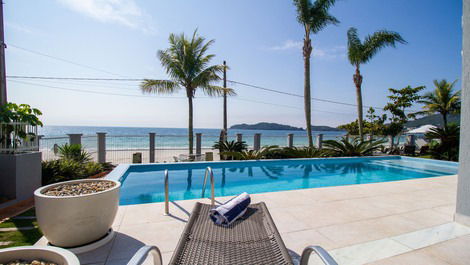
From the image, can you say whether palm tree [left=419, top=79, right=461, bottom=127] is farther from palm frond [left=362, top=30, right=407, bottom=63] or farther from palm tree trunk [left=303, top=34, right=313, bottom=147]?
palm tree trunk [left=303, top=34, right=313, bottom=147]

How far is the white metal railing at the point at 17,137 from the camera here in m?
4.59

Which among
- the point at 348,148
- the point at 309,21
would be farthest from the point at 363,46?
the point at 348,148

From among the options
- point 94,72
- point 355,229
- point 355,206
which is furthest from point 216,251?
point 94,72

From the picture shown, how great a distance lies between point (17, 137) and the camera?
4750 millimetres

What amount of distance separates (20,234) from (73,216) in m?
1.72

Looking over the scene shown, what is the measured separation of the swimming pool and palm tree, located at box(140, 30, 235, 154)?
10.6ft

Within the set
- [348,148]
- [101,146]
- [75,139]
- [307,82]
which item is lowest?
[348,148]

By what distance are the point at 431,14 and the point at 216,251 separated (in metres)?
13.6

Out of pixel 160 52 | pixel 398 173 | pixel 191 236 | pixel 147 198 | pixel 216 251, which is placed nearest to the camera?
pixel 216 251

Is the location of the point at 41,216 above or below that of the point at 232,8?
below

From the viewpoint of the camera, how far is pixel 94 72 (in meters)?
16.9

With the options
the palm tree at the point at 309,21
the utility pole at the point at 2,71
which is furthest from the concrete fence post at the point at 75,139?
the palm tree at the point at 309,21

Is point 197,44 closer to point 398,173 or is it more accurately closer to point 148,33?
point 148,33

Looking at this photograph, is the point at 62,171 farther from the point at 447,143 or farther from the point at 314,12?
the point at 447,143
